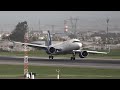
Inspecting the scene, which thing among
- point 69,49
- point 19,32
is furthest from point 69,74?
point 19,32

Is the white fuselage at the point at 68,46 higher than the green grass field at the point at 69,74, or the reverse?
the white fuselage at the point at 68,46

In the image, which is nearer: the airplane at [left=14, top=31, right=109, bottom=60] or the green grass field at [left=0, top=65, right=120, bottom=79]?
the green grass field at [left=0, top=65, right=120, bottom=79]

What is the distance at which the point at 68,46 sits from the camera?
5966 cm

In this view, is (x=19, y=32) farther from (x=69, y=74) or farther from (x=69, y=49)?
(x=69, y=74)

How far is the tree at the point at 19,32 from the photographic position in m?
102

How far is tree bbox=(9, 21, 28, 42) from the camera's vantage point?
10181 cm

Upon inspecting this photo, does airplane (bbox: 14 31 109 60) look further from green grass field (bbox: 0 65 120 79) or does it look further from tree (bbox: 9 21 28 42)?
tree (bbox: 9 21 28 42)

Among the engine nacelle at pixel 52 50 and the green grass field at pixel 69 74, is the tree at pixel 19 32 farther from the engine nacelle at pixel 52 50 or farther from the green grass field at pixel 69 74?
the green grass field at pixel 69 74

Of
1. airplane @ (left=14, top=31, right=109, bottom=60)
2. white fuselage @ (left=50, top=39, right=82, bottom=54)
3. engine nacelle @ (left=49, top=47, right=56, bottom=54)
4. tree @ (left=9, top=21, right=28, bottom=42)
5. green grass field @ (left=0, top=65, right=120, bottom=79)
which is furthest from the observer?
tree @ (left=9, top=21, right=28, bottom=42)

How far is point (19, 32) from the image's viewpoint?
105812mm

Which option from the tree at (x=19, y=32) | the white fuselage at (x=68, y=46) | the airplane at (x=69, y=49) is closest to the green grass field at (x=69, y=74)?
the white fuselage at (x=68, y=46)

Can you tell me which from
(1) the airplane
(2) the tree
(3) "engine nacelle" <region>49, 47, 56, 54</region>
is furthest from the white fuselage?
(2) the tree
